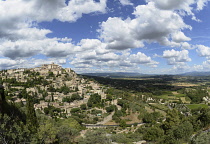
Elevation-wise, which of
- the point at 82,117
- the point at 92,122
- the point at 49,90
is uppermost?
the point at 49,90

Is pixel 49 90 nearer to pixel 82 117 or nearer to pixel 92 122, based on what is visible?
pixel 82 117

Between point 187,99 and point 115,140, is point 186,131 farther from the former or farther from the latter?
point 187,99

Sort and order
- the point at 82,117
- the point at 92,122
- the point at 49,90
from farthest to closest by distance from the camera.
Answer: the point at 49,90
the point at 82,117
the point at 92,122

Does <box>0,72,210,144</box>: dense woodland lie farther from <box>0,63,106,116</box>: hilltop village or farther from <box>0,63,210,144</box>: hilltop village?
<box>0,63,106,116</box>: hilltop village

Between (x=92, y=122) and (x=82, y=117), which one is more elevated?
(x=82, y=117)

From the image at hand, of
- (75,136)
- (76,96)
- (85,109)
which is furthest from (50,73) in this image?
(75,136)

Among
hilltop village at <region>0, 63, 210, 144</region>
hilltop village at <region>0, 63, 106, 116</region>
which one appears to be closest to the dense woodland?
hilltop village at <region>0, 63, 210, 144</region>

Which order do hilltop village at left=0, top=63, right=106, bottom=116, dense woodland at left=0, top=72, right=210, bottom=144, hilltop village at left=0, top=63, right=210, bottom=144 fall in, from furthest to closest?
1. hilltop village at left=0, top=63, right=106, bottom=116
2. hilltop village at left=0, top=63, right=210, bottom=144
3. dense woodland at left=0, top=72, right=210, bottom=144

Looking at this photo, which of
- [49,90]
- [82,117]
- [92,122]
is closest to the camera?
[92,122]

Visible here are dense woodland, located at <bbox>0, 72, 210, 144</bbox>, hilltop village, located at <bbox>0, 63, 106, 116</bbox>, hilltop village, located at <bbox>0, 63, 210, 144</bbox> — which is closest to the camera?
dense woodland, located at <bbox>0, 72, 210, 144</bbox>

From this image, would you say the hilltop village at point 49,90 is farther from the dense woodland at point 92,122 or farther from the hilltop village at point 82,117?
the dense woodland at point 92,122

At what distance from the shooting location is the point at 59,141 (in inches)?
1129

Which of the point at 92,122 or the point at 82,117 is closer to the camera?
the point at 92,122

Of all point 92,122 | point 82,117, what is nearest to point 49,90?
point 82,117
